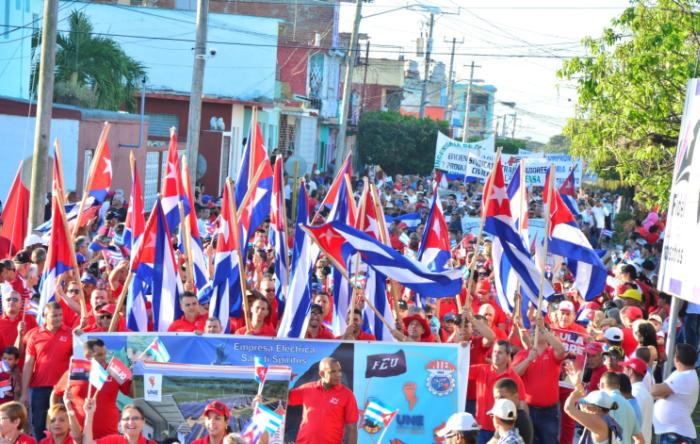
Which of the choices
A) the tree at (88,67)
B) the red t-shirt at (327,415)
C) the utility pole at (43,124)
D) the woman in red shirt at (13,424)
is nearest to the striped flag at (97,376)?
the woman in red shirt at (13,424)

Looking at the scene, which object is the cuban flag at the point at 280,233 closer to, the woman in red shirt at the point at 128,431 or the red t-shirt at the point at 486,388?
the red t-shirt at the point at 486,388

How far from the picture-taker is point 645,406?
27.9 ft

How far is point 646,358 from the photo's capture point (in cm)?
921

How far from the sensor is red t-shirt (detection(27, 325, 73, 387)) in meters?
9.87

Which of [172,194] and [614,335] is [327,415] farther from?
[172,194]

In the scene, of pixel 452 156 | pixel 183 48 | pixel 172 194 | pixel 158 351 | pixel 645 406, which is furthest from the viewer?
pixel 183 48

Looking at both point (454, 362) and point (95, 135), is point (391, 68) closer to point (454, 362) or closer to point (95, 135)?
point (95, 135)

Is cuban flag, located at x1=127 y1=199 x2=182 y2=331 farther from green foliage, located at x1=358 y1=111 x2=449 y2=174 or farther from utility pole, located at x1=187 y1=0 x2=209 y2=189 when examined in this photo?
green foliage, located at x1=358 y1=111 x2=449 y2=174

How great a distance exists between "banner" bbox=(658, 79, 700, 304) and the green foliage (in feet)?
179

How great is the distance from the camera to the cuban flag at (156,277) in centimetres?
1105

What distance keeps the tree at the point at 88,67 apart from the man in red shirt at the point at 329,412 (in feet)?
89.8

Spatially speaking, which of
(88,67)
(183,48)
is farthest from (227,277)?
(183,48)

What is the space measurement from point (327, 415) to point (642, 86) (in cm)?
939

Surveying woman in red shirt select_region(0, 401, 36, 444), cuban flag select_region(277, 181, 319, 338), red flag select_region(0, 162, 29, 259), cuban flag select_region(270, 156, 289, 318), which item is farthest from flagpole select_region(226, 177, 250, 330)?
red flag select_region(0, 162, 29, 259)
